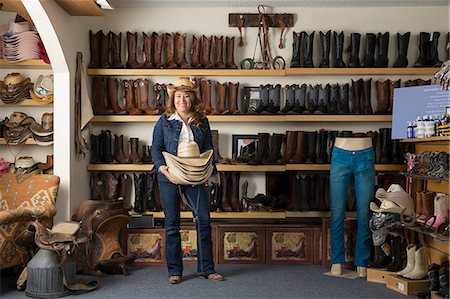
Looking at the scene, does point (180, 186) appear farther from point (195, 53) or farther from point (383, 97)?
point (383, 97)

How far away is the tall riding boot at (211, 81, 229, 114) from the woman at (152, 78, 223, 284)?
1237 mm

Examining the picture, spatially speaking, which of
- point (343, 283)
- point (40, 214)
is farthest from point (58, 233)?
point (343, 283)

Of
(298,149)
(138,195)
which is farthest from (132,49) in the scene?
(298,149)

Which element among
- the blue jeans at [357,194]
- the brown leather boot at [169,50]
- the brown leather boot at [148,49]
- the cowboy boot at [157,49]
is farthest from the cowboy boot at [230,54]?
the blue jeans at [357,194]

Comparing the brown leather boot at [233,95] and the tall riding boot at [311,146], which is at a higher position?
the brown leather boot at [233,95]

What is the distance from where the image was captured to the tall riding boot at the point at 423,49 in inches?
279

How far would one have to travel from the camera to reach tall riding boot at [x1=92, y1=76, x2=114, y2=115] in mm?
7105

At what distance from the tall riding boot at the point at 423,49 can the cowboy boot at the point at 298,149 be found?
1.53 meters

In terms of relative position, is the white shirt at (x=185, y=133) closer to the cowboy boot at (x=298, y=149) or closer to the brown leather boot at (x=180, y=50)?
the brown leather boot at (x=180, y=50)

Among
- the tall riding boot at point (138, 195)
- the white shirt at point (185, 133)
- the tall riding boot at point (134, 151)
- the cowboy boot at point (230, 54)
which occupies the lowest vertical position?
the tall riding boot at point (138, 195)

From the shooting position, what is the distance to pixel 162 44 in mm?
7242

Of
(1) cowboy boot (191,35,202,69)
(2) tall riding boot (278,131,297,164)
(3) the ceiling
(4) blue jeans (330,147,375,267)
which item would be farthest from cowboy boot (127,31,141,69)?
(4) blue jeans (330,147,375,267)

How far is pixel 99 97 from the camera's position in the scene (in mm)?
7141

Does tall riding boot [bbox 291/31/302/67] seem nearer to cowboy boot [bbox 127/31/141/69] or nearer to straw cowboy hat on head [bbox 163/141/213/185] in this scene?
cowboy boot [bbox 127/31/141/69]
